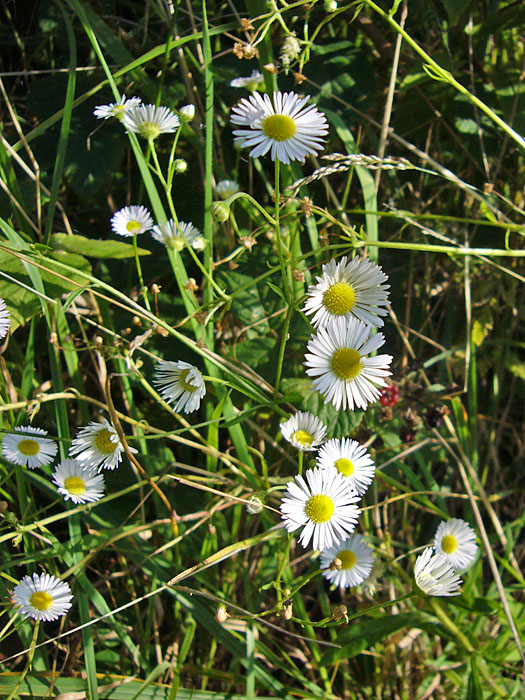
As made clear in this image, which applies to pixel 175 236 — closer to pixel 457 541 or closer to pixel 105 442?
pixel 105 442

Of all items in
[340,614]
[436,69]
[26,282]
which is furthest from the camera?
[26,282]

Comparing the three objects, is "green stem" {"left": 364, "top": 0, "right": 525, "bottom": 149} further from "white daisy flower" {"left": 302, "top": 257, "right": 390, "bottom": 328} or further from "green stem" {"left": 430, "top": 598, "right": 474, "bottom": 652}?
"green stem" {"left": 430, "top": 598, "right": 474, "bottom": 652}

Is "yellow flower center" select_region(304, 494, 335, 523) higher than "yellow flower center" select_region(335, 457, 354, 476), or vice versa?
"yellow flower center" select_region(335, 457, 354, 476)

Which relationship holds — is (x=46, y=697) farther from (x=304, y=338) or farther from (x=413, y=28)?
(x=413, y=28)

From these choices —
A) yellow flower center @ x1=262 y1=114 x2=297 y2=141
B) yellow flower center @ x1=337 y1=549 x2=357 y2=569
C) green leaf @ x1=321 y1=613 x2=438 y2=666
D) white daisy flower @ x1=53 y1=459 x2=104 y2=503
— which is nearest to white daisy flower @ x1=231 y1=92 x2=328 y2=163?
yellow flower center @ x1=262 y1=114 x2=297 y2=141

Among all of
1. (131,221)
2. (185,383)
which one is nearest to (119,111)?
(131,221)
